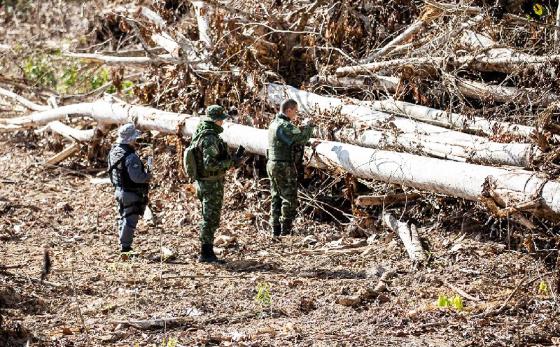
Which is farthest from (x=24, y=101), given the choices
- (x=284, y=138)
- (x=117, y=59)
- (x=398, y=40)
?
(x=398, y=40)

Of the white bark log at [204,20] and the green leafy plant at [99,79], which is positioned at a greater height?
the white bark log at [204,20]

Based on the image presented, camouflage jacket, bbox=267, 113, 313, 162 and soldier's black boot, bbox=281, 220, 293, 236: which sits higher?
camouflage jacket, bbox=267, 113, 313, 162

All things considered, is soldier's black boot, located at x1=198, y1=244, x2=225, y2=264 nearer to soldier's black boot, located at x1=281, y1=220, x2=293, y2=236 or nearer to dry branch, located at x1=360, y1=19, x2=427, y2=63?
soldier's black boot, located at x1=281, y1=220, x2=293, y2=236

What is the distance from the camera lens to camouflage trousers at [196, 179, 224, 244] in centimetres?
1025

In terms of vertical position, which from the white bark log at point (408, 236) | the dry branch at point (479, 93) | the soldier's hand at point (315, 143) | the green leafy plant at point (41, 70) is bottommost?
the white bark log at point (408, 236)

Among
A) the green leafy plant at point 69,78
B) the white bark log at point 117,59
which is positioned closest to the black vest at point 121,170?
the white bark log at point 117,59

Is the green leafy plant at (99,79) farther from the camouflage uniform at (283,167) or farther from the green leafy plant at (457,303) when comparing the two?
the green leafy plant at (457,303)

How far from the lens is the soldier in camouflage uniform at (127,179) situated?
10.3 meters

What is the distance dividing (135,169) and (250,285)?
2058mm

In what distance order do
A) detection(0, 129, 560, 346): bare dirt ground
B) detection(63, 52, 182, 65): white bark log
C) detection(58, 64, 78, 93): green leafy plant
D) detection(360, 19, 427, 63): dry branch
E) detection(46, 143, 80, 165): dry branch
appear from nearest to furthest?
detection(0, 129, 560, 346): bare dirt ground, detection(360, 19, 427, 63): dry branch, detection(63, 52, 182, 65): white bark log, detection(46, 143, 80, 165): dry branch, detection(58, 64, 78, 93): green leafy plant

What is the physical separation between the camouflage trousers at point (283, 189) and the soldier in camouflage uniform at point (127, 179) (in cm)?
171

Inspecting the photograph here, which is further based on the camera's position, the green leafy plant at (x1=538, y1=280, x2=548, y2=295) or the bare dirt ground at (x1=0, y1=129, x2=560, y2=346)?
the green leafy plant at (x1=538, y1=280, x2=548, y2=295)

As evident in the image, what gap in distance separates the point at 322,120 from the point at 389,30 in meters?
2.08

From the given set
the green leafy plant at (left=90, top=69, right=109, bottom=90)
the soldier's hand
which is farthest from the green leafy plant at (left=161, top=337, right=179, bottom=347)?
the green leafy plant at (left=90, top=69, right=109, bottom=90)
